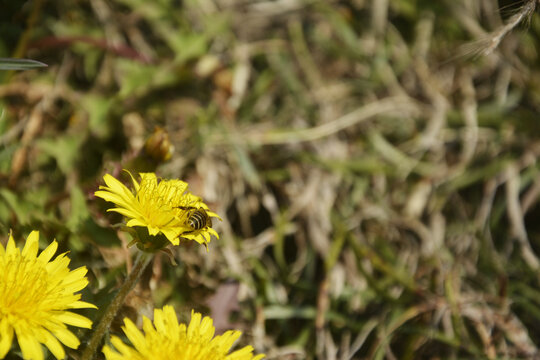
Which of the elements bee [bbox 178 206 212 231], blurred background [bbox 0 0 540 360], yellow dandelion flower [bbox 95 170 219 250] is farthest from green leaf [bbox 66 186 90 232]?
bee [bbox 178 206 212 231]

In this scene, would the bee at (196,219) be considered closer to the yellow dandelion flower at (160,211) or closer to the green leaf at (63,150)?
the yellow dandelion flower at (160,211)

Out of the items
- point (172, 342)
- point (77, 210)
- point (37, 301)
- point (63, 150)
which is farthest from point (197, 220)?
point (63, 150)

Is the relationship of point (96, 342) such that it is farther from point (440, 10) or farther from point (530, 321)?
point (440, 10)

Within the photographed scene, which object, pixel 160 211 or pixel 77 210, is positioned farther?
pixel 77 210

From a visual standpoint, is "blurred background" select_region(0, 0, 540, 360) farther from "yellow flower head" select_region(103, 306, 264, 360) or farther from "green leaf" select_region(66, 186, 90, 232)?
"yellow flower head" select_region(103, 306, 264, 360)

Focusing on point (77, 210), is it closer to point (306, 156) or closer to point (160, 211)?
point (160, 211)
